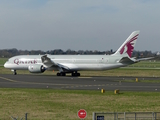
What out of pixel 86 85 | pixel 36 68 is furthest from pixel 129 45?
pixel 86 85

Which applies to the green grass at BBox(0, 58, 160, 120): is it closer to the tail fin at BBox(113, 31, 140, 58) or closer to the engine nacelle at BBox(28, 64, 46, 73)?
the tail fin at BBox(113, 31, 140, 58)

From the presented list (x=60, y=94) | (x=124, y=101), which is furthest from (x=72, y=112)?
(x=60, y=94)

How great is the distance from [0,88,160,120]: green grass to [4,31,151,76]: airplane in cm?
2624

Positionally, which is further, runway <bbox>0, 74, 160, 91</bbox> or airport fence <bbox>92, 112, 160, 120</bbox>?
runway <bbox>0, 74, 160, 91</bbox>

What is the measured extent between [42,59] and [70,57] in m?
5.62

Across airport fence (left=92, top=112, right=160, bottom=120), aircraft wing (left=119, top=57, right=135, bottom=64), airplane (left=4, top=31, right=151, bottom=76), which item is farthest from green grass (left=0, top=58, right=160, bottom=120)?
airplane (left=4, top=31, right=151, bottom=76)

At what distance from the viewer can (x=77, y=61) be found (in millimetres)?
61375

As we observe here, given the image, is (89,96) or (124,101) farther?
(89,96)

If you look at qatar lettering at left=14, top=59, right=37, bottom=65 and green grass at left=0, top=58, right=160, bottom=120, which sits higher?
qatar lettering at left=14, top=59, right=37, bottom=65

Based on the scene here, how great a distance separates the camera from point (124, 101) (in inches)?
1064

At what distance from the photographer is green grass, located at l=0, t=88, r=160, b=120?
21.0 metres

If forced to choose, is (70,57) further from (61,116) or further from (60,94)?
(61,116)

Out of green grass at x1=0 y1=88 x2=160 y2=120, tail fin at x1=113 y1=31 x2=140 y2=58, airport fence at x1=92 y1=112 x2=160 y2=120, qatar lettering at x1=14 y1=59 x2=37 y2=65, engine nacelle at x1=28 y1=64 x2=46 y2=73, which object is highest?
tail fin at x1=113 y1=31 x2=140 y2=58

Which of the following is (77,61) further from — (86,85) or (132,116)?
(132,116)
